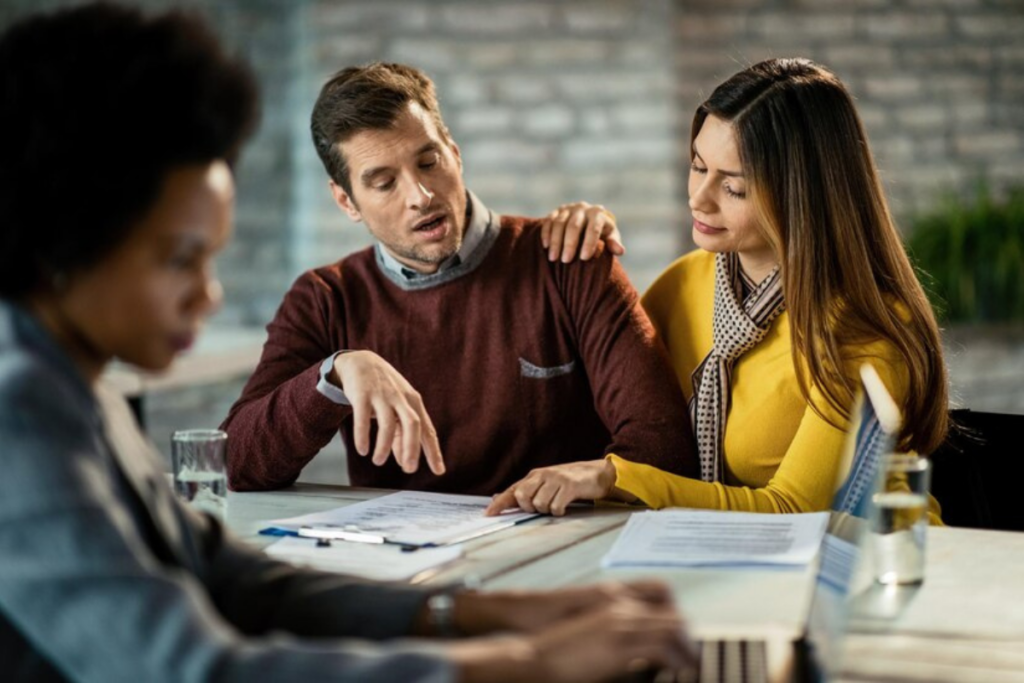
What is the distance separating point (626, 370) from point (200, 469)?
741 mm

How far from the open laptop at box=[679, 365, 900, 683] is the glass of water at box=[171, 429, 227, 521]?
79 cm

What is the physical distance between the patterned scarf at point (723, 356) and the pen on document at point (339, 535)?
2.18 feet

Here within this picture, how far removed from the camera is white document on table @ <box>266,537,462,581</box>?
5.21 ft

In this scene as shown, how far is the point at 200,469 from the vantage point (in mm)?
1801

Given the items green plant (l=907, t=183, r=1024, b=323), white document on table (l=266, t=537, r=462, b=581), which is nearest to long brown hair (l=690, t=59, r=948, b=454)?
white document on table (l=266, t=537, r=462, b=581)

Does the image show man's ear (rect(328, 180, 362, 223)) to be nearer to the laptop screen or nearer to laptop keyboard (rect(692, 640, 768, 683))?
the laptop screen

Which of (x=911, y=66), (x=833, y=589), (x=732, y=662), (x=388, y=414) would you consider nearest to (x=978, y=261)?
(x=911, y=66)

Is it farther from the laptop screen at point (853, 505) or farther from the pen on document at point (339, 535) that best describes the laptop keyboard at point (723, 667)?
the pen on document at point (339, 535)

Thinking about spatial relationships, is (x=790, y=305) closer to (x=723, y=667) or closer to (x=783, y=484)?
(x=783, y=484)

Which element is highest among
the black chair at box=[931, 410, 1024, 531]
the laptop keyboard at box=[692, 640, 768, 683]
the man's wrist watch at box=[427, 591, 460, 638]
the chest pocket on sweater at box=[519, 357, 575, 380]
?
the man's wrist watch at box=[427, 591, 460, 638]

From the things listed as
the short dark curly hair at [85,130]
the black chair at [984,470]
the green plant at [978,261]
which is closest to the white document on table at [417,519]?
the black chair at [984,470]

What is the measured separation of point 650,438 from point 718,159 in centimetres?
48

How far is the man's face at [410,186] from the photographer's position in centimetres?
228

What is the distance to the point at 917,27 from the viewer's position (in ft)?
18.5
